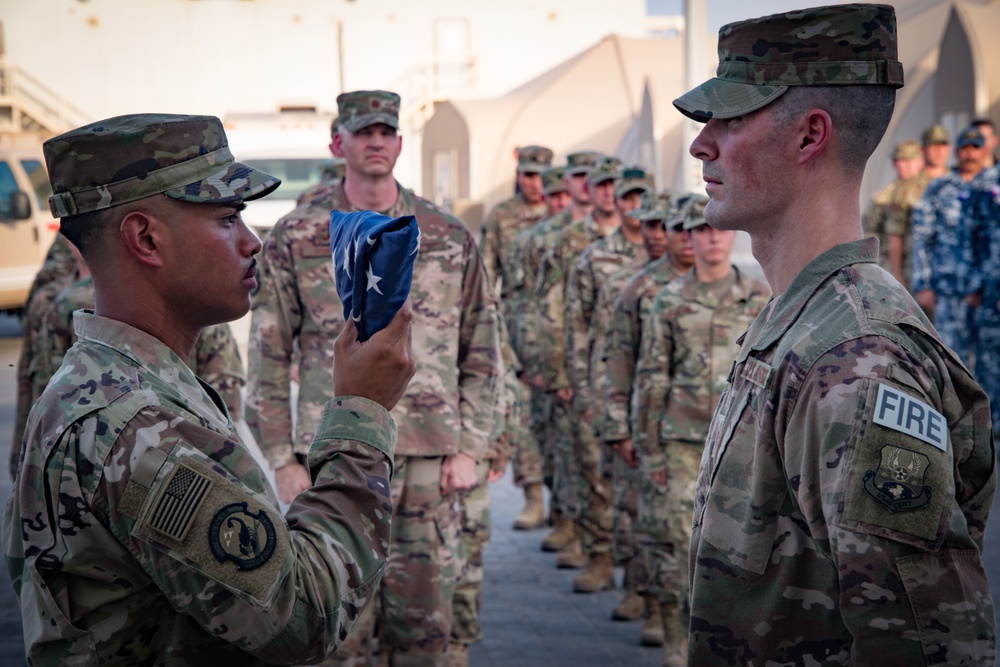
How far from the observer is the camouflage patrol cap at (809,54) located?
2.27m

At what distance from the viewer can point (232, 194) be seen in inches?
89.4

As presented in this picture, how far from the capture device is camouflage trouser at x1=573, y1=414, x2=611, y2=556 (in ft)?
24.5

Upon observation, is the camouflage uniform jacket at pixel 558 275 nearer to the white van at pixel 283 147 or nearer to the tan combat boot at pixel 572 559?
the tan combat boot at pixel 572 559

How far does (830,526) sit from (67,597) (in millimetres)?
1254

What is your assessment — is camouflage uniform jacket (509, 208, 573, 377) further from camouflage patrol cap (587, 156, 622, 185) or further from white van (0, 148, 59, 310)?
white van (0, 148, 59, 310)

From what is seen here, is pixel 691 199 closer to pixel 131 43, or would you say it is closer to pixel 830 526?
pixel 830 526

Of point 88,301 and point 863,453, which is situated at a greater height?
point 863,453

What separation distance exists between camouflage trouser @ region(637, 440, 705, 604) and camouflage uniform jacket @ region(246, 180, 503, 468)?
130 centimetres

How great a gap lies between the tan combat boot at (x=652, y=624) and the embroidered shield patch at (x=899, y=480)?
4.26 m

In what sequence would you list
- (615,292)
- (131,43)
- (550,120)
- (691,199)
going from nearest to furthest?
(691,199) → (615,292) → (550,120) → (131,43)

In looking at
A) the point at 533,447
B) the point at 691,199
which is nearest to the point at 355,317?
the point at 691,199

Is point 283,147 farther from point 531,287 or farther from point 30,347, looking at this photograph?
point 30,347

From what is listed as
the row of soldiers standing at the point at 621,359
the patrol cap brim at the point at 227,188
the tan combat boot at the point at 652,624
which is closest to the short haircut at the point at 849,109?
the patrol cap brim at the point at 227,188

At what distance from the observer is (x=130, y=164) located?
7.20ft
